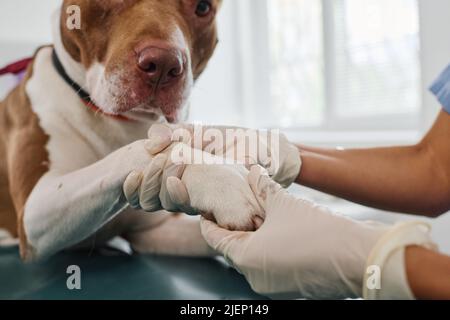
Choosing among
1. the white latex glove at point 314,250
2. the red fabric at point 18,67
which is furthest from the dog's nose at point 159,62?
the red fabric at point 18,67

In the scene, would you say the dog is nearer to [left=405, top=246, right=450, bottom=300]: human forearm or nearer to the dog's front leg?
the dog's front leg

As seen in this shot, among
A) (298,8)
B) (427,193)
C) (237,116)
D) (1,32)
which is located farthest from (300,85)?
(427,193)

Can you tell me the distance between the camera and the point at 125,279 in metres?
0.89

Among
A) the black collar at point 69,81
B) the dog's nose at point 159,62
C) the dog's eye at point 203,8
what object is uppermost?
the dog's eye at point 203,8

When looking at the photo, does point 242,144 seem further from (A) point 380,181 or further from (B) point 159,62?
(A) point 380,181

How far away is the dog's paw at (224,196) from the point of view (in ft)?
2.20

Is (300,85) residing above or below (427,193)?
below

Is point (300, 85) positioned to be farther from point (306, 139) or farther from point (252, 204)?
point (252, 204)

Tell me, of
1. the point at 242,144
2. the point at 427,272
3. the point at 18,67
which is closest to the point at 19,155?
the point at 18,67

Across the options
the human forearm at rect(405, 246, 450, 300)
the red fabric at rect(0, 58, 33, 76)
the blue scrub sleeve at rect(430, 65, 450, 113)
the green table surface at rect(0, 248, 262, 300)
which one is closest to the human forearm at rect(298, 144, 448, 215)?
the blue scrub sleeve at rect(430, 65, 450, 113)

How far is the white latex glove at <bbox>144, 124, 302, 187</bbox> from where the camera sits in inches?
31.7

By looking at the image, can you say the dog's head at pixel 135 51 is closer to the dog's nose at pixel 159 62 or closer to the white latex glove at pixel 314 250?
the dog's nose at pixel 159 62

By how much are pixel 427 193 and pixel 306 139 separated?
1384 millimetres
